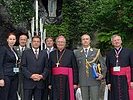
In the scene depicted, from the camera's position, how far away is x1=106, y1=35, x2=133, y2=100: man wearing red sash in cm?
719

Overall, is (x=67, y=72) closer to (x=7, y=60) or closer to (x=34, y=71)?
(x=34, y=71)

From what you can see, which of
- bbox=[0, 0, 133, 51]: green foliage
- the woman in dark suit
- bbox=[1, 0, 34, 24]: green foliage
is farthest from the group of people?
bbox=[1, 0, 34, 24]: green foliage

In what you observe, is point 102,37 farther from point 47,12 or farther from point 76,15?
point 47,12

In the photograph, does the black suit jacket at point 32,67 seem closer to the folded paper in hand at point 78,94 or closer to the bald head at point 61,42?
the bald head at point 61,42

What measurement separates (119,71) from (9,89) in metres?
2.33

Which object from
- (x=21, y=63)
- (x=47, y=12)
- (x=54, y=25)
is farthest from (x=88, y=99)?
(x=47, y=12)

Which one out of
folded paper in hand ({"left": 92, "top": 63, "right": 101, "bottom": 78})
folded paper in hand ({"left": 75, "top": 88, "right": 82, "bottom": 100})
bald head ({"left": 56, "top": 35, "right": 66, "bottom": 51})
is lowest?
folded paper in hand ({"left": 75, "top": 88, "right": 82, "bottom": 100})

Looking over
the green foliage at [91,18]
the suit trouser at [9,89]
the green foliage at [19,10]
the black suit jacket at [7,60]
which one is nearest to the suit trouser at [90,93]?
the suit trouser at [9,89]

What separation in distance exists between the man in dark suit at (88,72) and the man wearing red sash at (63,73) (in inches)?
6.9

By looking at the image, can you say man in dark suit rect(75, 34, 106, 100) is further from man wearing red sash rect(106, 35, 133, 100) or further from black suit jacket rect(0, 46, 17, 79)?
black suit jacket rect(0, 46, 17, 79)

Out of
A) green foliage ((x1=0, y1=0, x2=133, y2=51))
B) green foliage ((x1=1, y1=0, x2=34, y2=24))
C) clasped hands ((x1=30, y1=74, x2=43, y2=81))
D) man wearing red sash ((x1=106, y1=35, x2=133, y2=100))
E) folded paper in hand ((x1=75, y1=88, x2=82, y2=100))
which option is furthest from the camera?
green foliage ((x1=1, y1=0, x2=34, y2=24))

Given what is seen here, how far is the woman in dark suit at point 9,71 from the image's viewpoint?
705cm

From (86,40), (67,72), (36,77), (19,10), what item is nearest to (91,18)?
(19,10)

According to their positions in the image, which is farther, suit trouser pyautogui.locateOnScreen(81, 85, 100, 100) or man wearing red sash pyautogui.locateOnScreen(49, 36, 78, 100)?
suit trouser pyautogui.locateOnScreen(81, 85, 100, 100)
